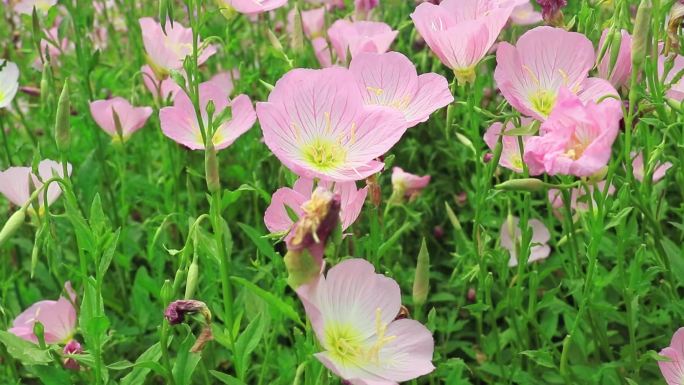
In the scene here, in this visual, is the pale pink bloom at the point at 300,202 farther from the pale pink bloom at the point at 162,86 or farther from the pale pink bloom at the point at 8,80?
the pale pink bloom at the point at 8,80

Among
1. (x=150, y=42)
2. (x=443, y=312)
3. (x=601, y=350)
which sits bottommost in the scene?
(x=443, y=312)

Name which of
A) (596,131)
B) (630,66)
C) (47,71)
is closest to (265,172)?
(47,71)

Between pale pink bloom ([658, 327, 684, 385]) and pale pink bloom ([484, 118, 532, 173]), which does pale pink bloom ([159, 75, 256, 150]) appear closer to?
pale pink bloom ([484, 118, 532, 173])

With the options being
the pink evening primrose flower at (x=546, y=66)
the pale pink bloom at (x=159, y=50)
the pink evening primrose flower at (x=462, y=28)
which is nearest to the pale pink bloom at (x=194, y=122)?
the pale pink bloom at (x=159, y=50)

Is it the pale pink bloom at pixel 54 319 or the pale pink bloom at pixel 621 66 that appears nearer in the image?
the pale pink bloom at pixel 621 66

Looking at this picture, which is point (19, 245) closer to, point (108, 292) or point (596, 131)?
point (108, 292)
